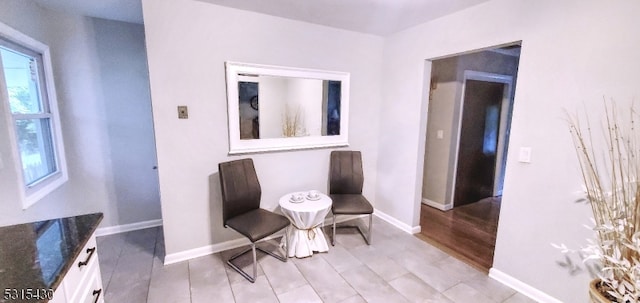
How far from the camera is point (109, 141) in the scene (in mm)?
2793

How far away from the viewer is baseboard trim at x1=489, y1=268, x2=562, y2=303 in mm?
1951

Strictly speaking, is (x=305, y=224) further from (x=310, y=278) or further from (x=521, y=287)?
(x=521, y=287)

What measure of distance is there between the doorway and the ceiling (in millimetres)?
1338

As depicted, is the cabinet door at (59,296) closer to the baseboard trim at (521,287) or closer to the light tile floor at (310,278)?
the light tile floor at (310,278)

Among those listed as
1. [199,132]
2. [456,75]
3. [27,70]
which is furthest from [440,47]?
[27,70]

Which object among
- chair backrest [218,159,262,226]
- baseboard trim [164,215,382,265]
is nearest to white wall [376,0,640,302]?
chair backrest [218,159,262,226]

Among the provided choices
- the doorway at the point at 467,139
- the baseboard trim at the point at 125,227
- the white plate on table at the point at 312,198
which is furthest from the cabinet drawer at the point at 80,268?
the doorway at the point at 467,139

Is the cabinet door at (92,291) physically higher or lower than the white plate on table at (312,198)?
lower

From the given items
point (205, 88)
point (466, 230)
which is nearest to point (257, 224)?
point (205, 88)

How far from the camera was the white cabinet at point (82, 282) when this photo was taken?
0.95 meters

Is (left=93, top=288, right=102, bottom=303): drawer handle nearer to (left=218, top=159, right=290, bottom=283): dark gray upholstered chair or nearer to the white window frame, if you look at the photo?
(left=218, top=159, right=290, bottom=283): dark gray upholstered chair

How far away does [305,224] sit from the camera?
2455 millimetres

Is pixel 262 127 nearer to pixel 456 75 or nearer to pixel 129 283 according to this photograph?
pixel 129 283

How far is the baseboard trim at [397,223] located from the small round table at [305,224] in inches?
41.7
